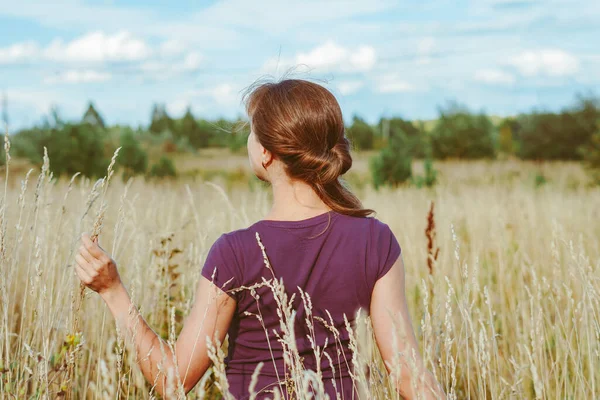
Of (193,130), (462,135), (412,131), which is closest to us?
(462,135)

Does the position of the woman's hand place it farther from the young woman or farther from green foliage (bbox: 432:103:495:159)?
green foliage (bbox: 432:103:495:159)

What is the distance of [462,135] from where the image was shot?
28.4 meters

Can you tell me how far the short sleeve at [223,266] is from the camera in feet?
5.45

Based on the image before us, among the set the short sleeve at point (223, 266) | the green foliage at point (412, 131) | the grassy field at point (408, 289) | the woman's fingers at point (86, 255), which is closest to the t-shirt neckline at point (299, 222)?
the short sleeve at point (223, 266)

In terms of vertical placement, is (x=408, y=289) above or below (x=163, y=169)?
below

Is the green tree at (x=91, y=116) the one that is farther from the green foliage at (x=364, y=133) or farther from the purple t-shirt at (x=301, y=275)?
the green foliage at (x=364, y=133)

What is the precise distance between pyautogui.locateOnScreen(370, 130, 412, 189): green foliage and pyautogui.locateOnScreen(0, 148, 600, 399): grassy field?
4.39 metres

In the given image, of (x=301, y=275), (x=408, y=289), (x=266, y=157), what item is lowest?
(x=408, y=289)

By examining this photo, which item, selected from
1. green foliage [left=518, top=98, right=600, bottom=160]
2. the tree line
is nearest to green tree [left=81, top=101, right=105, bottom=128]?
the tree line

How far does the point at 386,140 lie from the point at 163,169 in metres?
7.36

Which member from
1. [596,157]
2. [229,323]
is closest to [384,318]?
[229,323]

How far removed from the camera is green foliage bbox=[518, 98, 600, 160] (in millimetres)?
29469

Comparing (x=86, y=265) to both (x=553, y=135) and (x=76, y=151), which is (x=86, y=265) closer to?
(x=76, y=151)

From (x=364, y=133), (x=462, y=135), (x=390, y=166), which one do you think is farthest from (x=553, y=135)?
(x=390, y=166)
